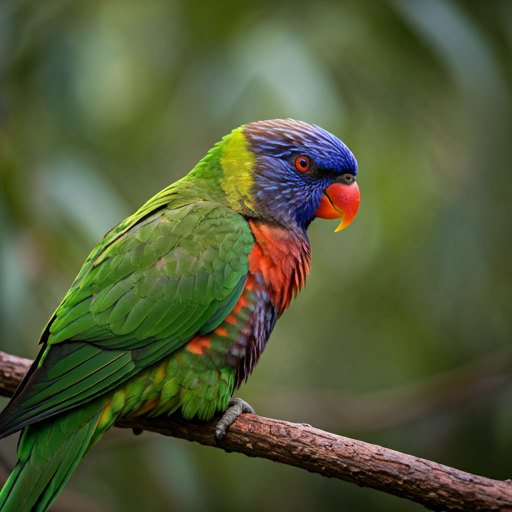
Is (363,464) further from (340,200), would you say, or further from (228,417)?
(340,200)

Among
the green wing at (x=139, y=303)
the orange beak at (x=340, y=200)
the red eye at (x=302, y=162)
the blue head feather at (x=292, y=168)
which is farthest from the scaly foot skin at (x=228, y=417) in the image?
the red eye at (x=302, y=162)

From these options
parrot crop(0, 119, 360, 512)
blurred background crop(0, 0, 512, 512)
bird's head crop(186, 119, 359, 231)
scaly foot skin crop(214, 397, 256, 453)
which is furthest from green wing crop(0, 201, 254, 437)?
blurred background crop(0, 0, 512, 512)

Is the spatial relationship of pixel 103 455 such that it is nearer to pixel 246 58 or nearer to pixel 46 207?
pixel 46 207

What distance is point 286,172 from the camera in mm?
2309

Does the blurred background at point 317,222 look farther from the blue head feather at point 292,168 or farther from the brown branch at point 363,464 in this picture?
the brown branch at point 363,464

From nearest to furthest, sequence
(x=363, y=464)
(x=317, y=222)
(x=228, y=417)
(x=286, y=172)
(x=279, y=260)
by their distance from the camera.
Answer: (x=363, y=464)
(x=228, y=417)
(x=279, y=260)
(x=286, y=172)
(x=317, y=222)

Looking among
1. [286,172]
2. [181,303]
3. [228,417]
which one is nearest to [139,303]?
[181,303]

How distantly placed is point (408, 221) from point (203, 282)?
112 inches

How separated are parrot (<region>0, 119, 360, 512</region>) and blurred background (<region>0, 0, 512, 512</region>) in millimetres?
969

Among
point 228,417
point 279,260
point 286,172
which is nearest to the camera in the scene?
point 228,417

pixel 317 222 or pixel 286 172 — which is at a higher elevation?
pixel 286 172

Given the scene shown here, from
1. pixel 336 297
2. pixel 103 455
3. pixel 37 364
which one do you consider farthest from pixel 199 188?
pixel 103 455

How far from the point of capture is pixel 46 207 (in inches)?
137

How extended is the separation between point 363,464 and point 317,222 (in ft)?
9.01
